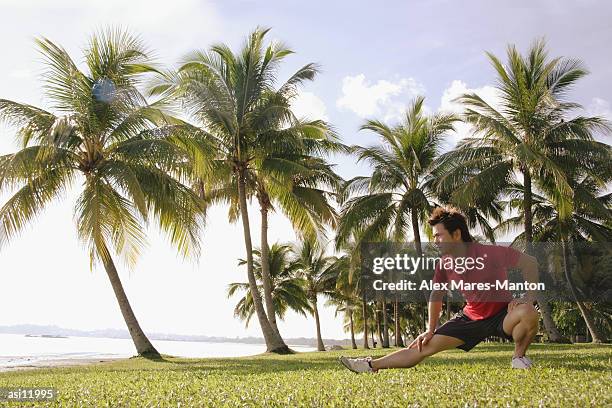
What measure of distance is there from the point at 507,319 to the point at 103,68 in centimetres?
1459

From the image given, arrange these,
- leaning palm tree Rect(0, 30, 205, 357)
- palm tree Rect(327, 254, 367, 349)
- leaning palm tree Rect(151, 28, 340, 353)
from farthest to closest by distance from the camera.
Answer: palm tree Rect(327, 254, 367, 349) → leaning palm tree Rect(151, 28, 340, 353) → leaning palm tree Rect(0, 30, 205, 357)

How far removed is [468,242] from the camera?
5.73 metres

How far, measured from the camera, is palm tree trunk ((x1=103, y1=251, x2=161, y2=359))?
17.4 m

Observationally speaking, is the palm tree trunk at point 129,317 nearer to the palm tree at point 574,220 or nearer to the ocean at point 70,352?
the ocean at point 70,352

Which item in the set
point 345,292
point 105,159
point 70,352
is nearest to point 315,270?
point 345,292

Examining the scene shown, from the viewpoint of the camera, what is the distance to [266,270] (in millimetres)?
22234

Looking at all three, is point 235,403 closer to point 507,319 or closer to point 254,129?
point 507,319

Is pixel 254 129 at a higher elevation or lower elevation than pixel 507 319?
higher

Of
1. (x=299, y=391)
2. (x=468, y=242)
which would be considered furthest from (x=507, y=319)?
(x=299, y=391)

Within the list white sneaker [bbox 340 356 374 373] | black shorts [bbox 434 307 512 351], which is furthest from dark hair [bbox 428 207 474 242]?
white sneaker [bbox 340 356 374 373]

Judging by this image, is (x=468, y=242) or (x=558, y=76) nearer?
(x=468, y=242)

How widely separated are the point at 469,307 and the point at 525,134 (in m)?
17.7

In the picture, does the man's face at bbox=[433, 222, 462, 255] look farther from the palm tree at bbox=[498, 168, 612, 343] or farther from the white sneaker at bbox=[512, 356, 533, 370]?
the palm tree at bbox=[498, 168, 612, 343]

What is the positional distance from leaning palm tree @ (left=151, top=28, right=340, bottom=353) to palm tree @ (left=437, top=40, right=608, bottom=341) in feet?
21.6
